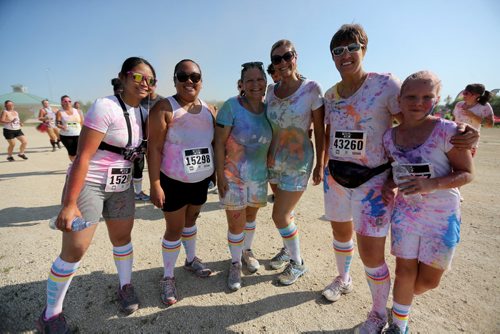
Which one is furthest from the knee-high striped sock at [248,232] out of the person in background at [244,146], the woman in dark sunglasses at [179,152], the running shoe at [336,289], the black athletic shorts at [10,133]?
Answer: the black athletic shorts at [10,133]

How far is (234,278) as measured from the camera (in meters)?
2.86

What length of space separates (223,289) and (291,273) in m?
0.79

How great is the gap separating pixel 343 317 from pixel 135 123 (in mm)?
2628

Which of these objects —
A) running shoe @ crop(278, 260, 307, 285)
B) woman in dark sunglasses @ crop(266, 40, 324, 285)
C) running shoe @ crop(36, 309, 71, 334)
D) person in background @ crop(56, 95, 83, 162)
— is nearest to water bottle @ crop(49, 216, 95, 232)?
running shoe @ crop(36, 309, 71, 334)

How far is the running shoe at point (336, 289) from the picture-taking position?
8.60 ft

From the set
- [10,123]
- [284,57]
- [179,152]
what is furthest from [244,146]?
[10,123]

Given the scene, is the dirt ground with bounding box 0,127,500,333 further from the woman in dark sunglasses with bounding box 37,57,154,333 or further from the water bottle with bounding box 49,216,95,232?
the water bottle with bounding box 49,216,95,232

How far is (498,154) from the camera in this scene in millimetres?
10391

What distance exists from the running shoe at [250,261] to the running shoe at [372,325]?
4.17ft

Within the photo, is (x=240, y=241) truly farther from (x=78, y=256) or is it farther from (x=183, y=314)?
(x=78, y=256)

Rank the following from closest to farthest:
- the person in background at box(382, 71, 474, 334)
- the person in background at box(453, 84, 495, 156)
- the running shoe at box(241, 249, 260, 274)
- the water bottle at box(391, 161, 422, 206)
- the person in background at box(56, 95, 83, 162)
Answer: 1. the person in background at box(382, 71, 474, 334)
2. the water bottle at box(391, 161, 422, 206)
3. the running shoe at box(241, 249, 260, 274)
4. the person in background at box(453, 84, 495, 156)
5. the person in background at box(56, 95, 83, 162)

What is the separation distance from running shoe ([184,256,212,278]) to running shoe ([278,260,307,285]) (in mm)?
874

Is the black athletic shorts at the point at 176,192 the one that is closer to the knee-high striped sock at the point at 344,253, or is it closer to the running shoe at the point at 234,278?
the running shoe at the point at 234,278

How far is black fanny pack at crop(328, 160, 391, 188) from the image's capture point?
210 cm
